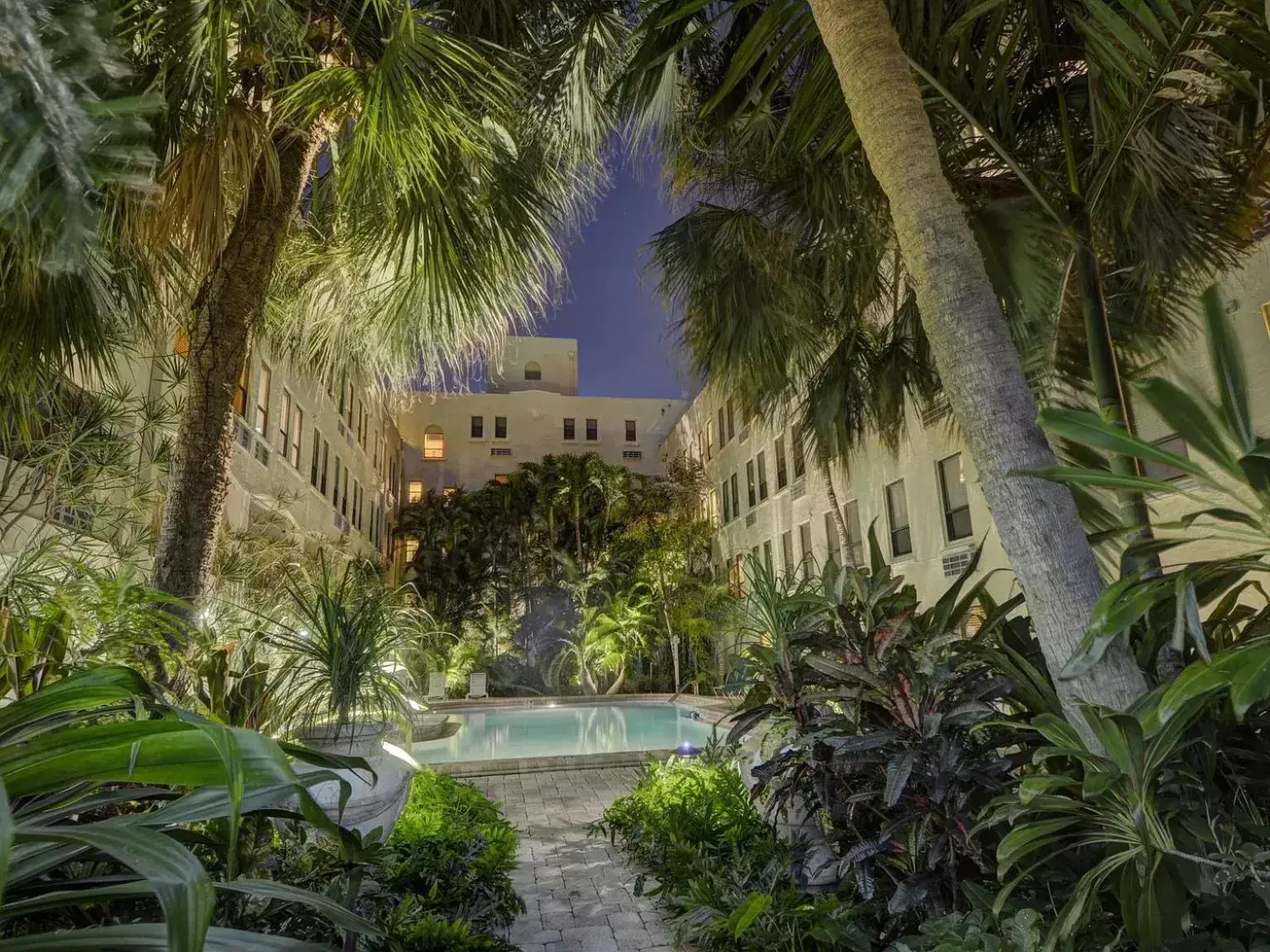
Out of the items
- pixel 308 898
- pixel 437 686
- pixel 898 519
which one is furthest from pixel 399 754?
pixel 437 686

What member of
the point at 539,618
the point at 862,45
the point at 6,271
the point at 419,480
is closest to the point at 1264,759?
the point at 862,45

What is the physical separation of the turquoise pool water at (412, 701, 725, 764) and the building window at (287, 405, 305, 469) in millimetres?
5170

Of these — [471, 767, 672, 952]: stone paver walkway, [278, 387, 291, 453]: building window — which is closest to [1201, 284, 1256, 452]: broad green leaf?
[471, 767, 672, 952]: stone paver walkway

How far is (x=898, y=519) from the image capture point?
1180cm

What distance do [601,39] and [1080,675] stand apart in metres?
4.71

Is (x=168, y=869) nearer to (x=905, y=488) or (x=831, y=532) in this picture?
(x=905, y=488)

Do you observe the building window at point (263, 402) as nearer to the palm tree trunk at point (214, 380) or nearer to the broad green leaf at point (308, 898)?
the palm tree trunk at point (214, 380)

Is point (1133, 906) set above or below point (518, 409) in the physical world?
below

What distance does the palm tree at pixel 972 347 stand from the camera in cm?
212

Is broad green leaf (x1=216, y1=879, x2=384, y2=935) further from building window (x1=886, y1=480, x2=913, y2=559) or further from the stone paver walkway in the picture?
building window (x1=886, y1=480, x2=913, y2=559)

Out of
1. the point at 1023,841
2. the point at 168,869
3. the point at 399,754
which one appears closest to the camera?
the point at 168,869

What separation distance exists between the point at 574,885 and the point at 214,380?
10.9 feet

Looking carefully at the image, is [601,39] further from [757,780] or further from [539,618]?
[539,618]

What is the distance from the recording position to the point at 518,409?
26484 mm
